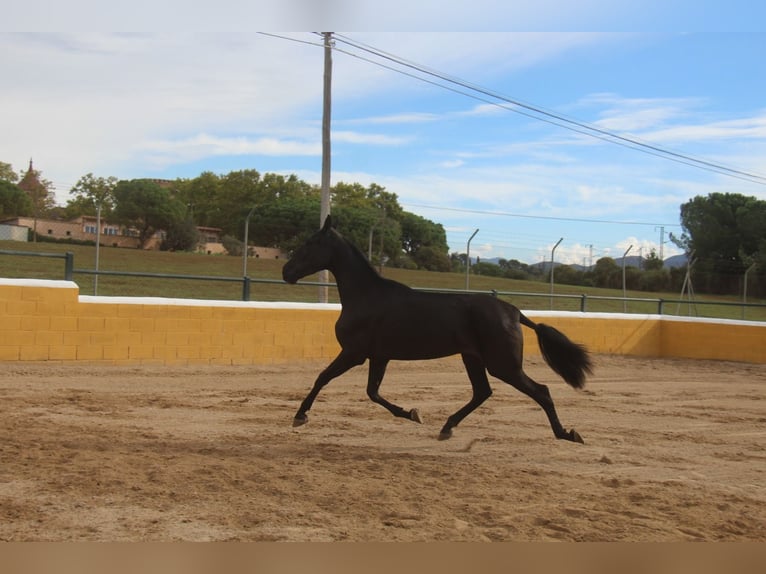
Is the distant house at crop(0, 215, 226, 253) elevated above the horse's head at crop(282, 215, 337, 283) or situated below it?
above

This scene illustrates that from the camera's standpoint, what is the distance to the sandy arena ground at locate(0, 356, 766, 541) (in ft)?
13.8

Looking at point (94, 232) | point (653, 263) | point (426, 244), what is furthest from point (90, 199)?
point (653, 263)

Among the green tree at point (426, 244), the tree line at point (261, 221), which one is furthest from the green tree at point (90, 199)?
the green tree at point (426, 244)

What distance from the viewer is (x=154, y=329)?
11555mm

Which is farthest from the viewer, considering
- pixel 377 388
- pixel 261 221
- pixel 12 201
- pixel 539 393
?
pixel 12 201

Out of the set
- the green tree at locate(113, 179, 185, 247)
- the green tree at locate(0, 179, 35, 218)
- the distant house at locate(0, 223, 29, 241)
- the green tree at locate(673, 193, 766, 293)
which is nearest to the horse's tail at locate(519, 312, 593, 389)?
the distant house at locate(0, 223, 29, 241)

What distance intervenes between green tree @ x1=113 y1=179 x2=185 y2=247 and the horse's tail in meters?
18.8

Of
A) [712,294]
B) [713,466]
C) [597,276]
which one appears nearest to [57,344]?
[713,466]

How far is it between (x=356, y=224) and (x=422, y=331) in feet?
61.3

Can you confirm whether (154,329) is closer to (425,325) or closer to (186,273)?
(425,325)

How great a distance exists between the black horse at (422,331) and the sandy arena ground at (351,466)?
1.73 feet

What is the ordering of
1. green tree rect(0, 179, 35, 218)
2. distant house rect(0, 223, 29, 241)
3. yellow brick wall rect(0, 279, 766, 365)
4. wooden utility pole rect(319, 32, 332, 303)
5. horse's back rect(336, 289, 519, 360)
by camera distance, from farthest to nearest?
green tree rect(0, 179, 35, 218) → distant house rect(0, 223, 29, 241) → wooden utility pole rect(319, 32, 332, 303) → yellow brick wall rect(0, 279, 766, 365) → horse's back rect(336, 289, 519, 360)

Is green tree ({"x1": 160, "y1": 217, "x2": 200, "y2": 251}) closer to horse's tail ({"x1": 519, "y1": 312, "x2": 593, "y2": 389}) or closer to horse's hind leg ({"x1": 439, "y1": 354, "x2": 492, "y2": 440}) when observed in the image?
horse's hind leg ({"x1": 439, "y1": 354, "x2": 492, "y2": 440})

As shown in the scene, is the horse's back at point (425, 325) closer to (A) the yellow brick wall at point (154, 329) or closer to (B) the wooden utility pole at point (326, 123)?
(A) the yellow brick wall at point (154, 329)
